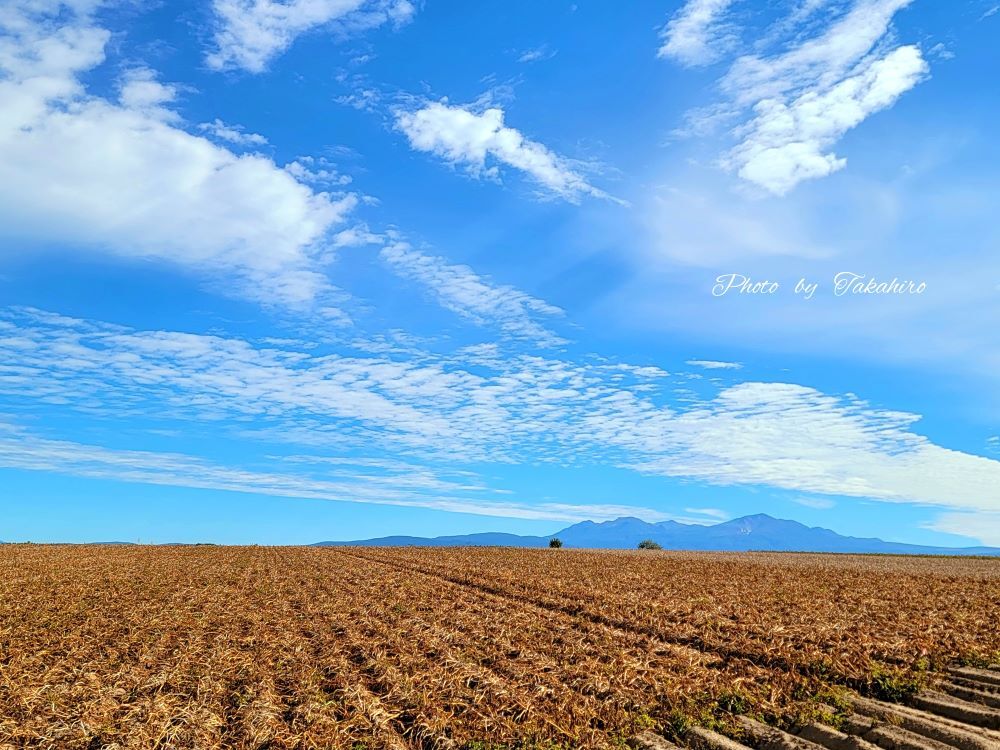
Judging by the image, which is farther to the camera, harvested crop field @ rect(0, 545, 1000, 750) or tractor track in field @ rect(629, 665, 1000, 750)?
harvested crop field @ rect(0, 545, 1000, 750)

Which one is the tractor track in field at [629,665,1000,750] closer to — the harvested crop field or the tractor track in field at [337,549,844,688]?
the harvested crop field

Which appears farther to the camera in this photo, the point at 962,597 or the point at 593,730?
the point at 962,597

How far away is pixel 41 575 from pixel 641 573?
2728 centimetres

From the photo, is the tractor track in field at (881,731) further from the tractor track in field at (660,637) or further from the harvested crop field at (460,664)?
the tractor track in field at (660,637)

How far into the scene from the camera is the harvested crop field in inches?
334

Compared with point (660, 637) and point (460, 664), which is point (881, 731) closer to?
point (660, 637)

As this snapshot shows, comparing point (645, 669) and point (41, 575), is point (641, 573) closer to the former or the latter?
point (645, 669)

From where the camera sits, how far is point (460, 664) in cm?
1101

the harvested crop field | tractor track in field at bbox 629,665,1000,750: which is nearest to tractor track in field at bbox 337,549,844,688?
the harvested crop field

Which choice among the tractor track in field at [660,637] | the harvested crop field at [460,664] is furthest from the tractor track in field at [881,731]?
the tractor track in field at [660,637]

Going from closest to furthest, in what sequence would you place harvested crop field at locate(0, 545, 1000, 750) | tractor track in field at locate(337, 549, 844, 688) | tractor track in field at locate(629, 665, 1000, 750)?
tractor track in field at locate(629, 665, 1000, 750) < harvested crop field at locate(0, 545, 1000, 750) < tractor track in field at locate(337, 549, 844, 688)

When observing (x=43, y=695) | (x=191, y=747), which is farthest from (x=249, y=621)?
(x=191, y=747)

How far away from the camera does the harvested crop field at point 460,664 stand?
848 cm

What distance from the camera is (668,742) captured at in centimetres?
798
